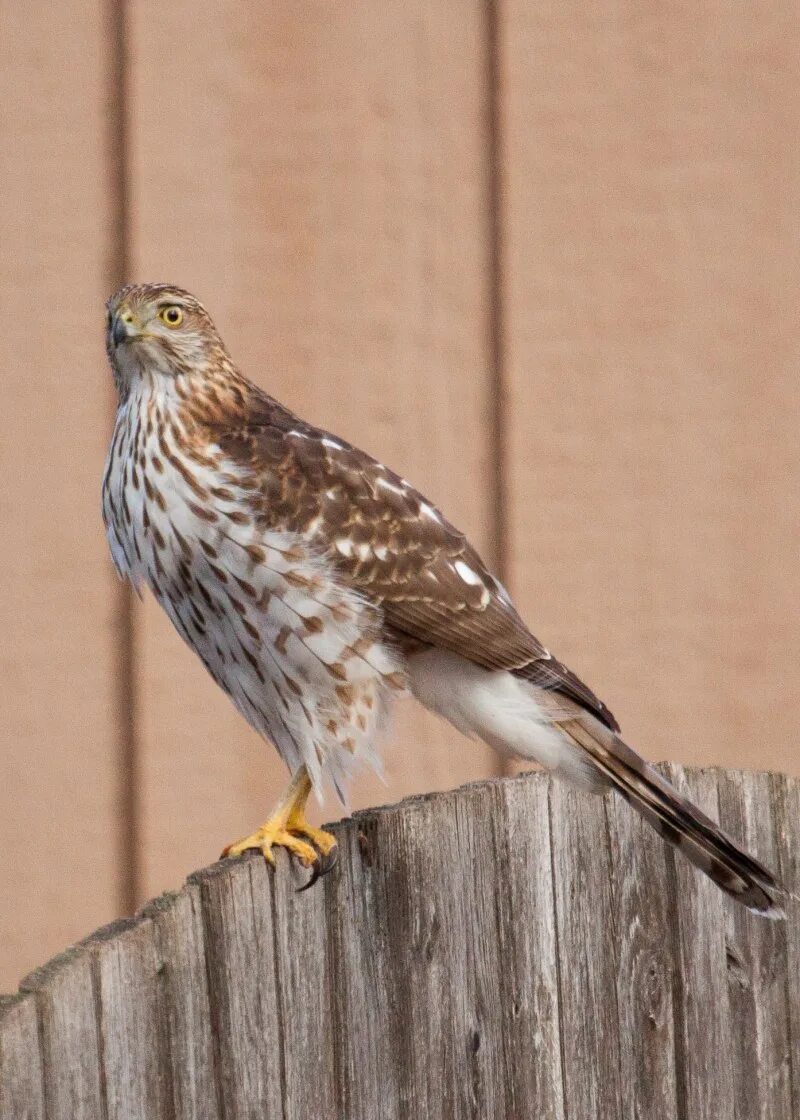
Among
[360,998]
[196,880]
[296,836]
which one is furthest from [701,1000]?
[196,880]

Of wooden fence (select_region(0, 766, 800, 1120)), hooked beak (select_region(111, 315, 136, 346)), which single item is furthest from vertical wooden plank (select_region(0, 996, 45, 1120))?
hooked beak (select_region(111, 315, 136, 346))

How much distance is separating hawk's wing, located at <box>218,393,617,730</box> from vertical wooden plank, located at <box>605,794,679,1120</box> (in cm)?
41

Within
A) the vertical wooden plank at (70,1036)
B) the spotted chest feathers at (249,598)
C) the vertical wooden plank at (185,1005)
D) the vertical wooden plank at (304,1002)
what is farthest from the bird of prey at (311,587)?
the vertical wooden plank at (70,1036)

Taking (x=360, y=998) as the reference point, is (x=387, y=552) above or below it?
above

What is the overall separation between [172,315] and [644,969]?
1326 millimetres

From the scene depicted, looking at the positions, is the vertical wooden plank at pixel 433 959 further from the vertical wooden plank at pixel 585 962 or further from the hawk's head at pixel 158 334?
the hawk's head at pixel 158 334

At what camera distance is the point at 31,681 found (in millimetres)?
3318

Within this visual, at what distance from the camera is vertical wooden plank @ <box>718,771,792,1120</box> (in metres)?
2.63

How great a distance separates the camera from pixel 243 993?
7.25 ft

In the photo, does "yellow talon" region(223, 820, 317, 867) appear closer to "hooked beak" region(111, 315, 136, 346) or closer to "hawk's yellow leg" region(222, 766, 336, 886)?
"hawk's yellow leg" region(222, 766, 336, 886)

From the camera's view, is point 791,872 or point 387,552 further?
point 387,552

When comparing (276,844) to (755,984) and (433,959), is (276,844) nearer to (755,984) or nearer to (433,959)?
(433,959)

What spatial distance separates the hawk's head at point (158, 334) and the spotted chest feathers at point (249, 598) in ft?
0.36

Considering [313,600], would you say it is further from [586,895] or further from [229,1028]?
[229,1028]
